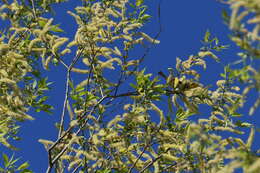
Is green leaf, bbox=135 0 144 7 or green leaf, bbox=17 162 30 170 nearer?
green leaf, bbox=17 162 30 170

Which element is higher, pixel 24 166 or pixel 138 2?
pixel 138 2

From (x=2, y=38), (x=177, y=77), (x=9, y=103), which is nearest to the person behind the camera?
(x=9, y=103)

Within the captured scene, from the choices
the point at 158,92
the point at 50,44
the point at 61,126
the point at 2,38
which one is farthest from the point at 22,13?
the point at 158,92

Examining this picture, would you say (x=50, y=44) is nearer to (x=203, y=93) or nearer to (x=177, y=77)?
(x=177, y=77)

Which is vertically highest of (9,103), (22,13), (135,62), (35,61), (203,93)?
(22,13)

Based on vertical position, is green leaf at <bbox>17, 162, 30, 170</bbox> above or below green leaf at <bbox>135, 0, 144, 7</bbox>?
below

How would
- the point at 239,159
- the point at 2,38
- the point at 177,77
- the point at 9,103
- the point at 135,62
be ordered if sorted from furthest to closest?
the point at 2,38
the point at 135,62
the point at 177,77
the point at 9,103
the point at 239,159

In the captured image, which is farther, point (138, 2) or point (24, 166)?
point (138, 2)

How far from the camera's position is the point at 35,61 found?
24.6ft

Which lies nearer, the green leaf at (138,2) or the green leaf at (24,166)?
the green leaf at (24,166)

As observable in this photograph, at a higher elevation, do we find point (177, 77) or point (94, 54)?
point (94, 54)

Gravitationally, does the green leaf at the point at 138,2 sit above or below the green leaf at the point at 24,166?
above

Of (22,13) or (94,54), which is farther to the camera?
(22,13)

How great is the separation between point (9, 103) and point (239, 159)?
10.9ft
